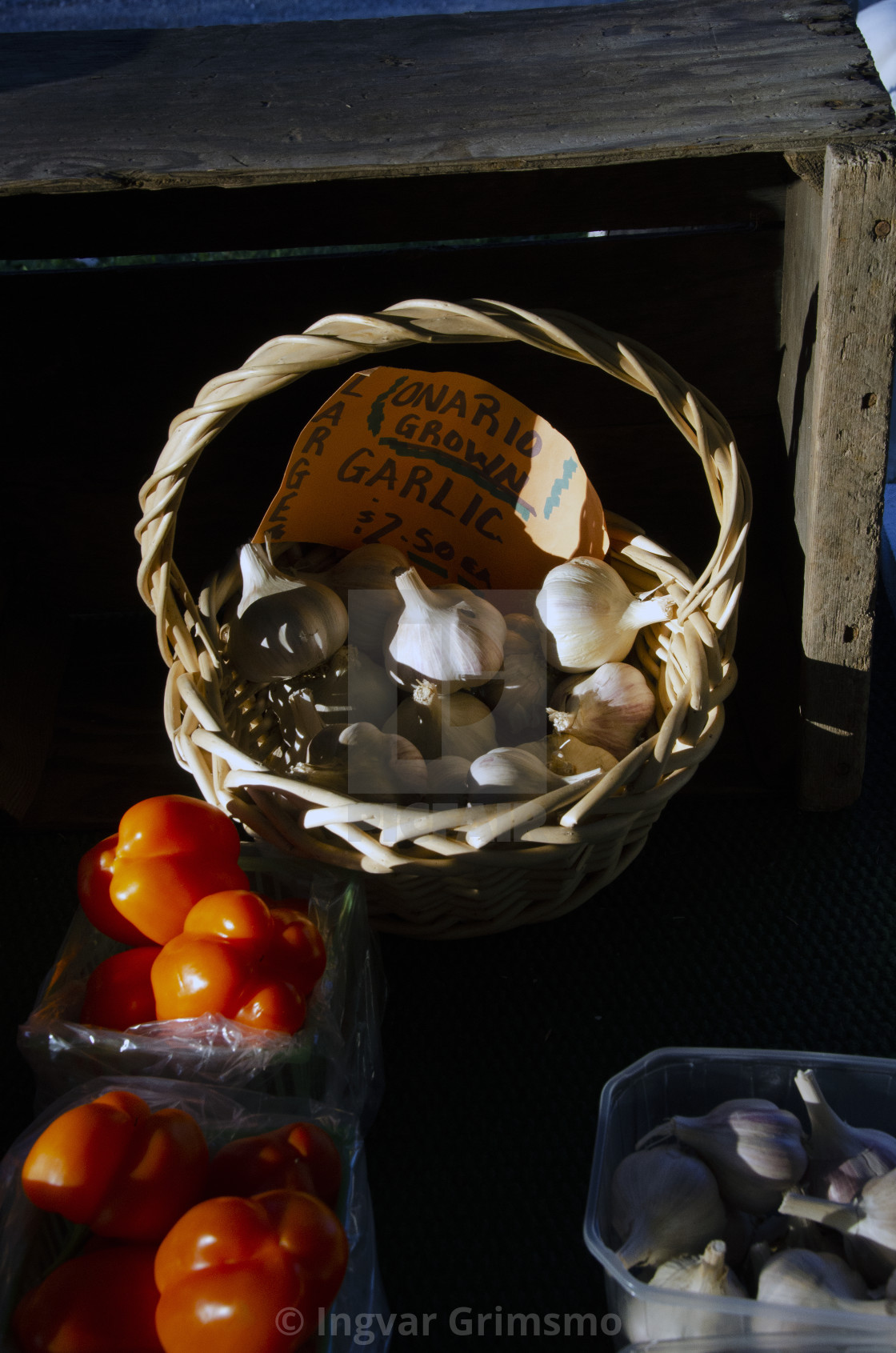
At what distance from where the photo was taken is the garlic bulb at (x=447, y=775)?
0.81 metres

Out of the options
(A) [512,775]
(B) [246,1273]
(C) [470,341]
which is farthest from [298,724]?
(B) [246,1273]

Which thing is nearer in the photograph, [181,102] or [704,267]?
[181,102]

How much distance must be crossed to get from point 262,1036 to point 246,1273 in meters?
0.16

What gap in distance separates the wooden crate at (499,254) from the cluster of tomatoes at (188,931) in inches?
12.8

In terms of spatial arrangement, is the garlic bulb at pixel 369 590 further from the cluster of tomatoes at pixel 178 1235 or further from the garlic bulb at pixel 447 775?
the cluster of tomatoes at pixel 178 1235

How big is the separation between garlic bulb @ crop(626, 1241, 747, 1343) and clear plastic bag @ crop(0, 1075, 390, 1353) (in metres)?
0.15

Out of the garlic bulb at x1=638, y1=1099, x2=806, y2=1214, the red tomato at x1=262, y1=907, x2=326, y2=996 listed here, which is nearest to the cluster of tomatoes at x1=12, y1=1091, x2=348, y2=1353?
the red tomato at x1=262, y1=907, x2=326, y2=996

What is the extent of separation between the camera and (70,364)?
1.09 m

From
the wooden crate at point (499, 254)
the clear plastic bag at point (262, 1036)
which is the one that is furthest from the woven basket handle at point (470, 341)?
the clear plastic bag at point (262, 1036)

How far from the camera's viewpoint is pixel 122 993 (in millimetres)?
689

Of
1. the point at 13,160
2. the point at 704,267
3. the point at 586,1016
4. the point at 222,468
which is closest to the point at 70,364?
the point at 222,468

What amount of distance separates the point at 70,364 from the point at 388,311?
52 centimetres

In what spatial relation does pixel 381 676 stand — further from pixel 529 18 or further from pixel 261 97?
pixel 529 18

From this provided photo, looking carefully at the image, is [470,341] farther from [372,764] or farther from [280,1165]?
[280,1165]
